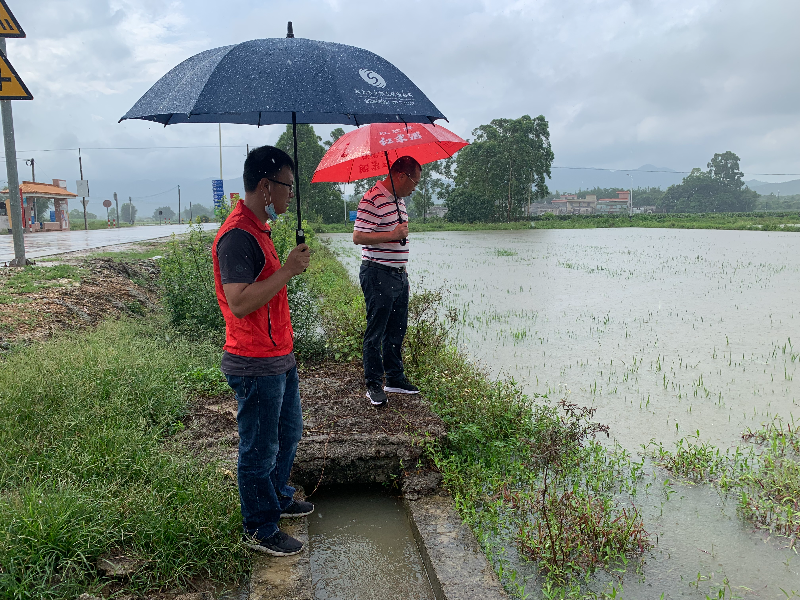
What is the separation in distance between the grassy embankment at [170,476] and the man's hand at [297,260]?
118 centimetres

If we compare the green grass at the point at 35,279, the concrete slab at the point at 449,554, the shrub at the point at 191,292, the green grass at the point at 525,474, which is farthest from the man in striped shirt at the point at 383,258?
the green grass at the point at 35,279

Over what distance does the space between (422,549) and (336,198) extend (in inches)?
1968

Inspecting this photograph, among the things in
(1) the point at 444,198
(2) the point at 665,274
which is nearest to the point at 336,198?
(1) the point at 444,198

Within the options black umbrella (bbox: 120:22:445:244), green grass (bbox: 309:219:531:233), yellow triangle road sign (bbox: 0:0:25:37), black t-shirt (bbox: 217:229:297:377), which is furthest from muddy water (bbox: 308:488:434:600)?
green grass (bbox: 309:219:531:233)

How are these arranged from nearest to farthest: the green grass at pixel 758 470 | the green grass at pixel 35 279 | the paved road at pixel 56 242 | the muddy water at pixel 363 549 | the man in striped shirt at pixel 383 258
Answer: the muddy water at pixel 363 549 → the green grass at pixel 758 470 → the man in striped shirt at pixel 383 258 → the green grass at pixel 35 279 → the paved road at pixel 56 242

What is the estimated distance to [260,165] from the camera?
2.35 metres

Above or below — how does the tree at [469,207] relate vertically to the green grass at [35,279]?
above

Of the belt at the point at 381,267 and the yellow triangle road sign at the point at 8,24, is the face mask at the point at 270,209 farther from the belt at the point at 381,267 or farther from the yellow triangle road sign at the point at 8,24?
the yellow triangle road sign at the point at 8,24

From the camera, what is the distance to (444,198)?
56750 mm

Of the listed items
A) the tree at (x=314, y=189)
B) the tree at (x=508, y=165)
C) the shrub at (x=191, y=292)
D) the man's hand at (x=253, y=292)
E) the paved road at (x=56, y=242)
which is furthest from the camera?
the tree at (x=508, y=165)

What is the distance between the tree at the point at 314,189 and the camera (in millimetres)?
42750

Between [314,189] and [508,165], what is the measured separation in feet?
57.1

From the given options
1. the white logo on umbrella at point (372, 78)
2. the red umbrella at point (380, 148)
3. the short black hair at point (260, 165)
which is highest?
the white logo on umbrella at point (372, 78)

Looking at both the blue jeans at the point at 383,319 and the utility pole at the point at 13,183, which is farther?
the utility pole at the point at 13,183
